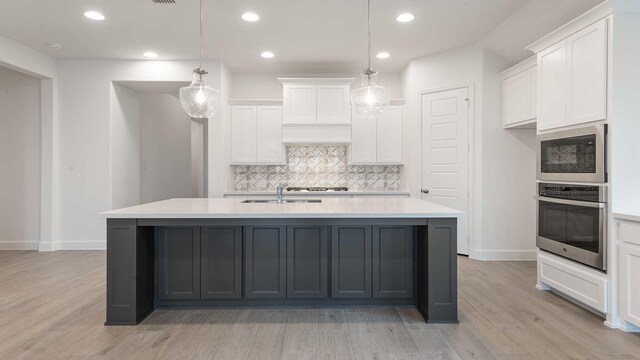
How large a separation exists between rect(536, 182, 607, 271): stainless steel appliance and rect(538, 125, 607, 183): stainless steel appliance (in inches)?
3.6

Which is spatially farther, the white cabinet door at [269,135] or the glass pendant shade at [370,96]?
the white cabinet door at [269,135]

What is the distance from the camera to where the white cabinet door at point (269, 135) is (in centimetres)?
581

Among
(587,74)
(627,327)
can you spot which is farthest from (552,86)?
(627,327)

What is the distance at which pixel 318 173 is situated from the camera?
6.19 metres

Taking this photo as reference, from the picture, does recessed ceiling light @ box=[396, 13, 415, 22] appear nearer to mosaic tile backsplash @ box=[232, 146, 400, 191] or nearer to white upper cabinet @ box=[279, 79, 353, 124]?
white upper cabinet @ box=[279, 79, 353, 124]

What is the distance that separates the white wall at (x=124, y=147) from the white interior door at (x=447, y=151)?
4775 millimetres

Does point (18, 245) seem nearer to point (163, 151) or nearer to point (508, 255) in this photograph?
point (163, 151)

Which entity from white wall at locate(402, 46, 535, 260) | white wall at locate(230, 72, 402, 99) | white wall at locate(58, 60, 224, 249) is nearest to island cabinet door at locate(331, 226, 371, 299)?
white wall at locate(402, 46, 535, 260)

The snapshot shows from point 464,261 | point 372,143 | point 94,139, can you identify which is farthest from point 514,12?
point 94,139

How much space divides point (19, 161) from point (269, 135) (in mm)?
3865

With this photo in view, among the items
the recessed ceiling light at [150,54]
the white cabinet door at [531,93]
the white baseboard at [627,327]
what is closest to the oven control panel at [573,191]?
the white baseboard at [627,327]

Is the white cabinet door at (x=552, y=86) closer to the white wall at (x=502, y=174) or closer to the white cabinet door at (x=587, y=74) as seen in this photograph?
the white cabinet door at (x=587, y=74)

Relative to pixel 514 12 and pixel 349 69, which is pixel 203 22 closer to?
pixel 349 69

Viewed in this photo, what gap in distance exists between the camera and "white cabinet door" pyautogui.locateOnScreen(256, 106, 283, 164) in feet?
19.1
